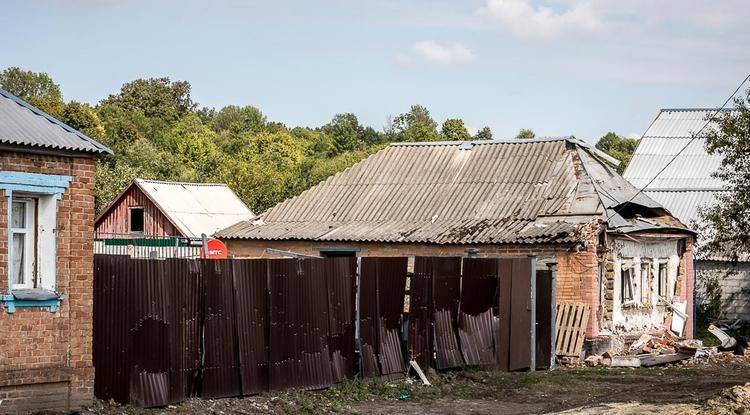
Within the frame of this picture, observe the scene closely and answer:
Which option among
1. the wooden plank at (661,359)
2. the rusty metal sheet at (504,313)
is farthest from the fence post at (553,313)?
the wooden plank at (661,359)

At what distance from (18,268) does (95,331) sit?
117 centimetres

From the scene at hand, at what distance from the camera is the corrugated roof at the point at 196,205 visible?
4175cm

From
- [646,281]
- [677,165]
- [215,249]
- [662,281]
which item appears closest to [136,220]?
[215,249]

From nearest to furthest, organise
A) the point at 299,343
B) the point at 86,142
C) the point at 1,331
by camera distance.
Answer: the point at 1,331, the point at 86,142, the point at 299,343

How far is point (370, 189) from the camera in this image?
2991cm

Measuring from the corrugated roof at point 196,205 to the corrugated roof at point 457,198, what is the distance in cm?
1157

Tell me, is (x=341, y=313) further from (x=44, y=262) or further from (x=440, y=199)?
(x=440, y=199)

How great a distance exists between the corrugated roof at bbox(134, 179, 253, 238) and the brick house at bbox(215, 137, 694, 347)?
11.9 meters

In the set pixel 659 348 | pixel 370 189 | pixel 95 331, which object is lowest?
pixel 659 348

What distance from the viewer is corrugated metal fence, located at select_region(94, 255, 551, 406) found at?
1338 centimetres

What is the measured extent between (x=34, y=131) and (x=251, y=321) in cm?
391

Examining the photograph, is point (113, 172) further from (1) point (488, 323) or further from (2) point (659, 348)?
(1) point (488, 323)

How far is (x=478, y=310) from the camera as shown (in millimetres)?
19547

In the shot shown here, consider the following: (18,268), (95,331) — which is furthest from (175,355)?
(18,268)
